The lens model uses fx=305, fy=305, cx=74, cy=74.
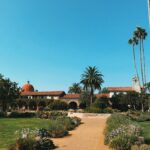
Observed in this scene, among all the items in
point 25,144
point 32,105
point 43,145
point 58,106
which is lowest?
point 43,145

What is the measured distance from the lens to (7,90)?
61.0 m

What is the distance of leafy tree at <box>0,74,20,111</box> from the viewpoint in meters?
60.4

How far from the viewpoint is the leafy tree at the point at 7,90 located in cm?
6044

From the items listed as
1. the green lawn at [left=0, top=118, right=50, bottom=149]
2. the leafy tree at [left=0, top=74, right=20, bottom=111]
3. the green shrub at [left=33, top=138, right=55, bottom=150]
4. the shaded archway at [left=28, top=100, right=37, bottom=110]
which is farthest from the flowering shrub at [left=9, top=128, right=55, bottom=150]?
the shaded archway at [left=28, top=100, right=37, bottom=110]

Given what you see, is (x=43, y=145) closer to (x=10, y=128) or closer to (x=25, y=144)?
(x=25, y=144)

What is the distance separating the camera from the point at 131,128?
1717 centimetres

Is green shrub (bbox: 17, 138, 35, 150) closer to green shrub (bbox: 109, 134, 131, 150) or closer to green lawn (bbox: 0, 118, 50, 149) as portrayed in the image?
green lawn (bbox: 0, 118, 50, 149)

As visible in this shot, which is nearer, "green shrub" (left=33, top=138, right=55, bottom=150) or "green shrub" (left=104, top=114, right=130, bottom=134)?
"green shrub" (left=33, top=138, right=55, bottom=150)

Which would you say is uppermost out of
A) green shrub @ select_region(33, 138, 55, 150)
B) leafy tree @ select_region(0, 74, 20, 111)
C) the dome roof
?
the dome roof

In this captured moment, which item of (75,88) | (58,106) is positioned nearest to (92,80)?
(58,106)

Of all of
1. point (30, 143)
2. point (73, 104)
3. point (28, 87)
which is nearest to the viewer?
point (30, 143)

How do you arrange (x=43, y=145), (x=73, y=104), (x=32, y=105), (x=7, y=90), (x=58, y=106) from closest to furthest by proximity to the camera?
(x=43, y=145) → (x=7, y=90) → (x=58, y=106) → (x=32, y=105) → (x=73, y=104)

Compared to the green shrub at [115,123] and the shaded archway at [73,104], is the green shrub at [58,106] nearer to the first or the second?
the shaded archway at [73,104]

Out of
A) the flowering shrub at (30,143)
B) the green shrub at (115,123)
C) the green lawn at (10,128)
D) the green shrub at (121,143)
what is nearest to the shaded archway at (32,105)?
the green lawn at (10,128)
